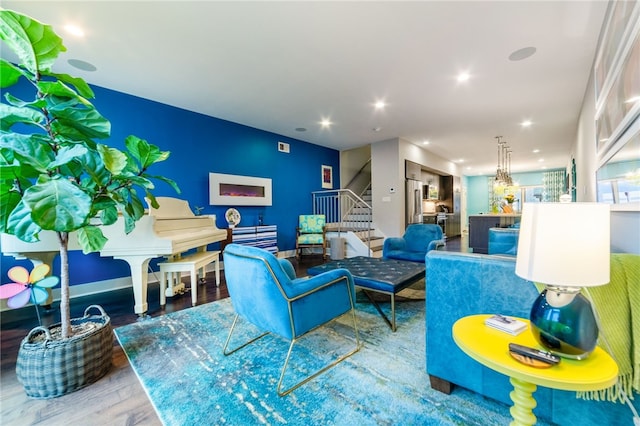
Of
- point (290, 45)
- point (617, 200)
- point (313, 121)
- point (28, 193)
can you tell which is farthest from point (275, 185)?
point (617, 200)

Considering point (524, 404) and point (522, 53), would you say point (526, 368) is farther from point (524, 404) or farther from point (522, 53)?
point (522, 53)

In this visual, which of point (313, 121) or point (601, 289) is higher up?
point (313, 121)

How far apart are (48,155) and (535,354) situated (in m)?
2.46

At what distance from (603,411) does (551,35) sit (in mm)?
3240

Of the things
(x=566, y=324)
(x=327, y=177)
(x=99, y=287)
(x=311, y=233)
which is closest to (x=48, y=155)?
(x=566, y=324)

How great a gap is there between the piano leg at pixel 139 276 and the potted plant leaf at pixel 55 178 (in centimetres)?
71

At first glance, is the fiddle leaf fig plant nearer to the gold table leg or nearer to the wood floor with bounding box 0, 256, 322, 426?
the wood floor with bounding box 0, 256, 322, 426

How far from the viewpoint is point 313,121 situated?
5.05 meters

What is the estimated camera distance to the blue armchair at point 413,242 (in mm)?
3859

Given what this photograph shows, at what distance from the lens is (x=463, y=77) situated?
337 cm

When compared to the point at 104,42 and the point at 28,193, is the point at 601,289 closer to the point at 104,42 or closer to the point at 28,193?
the point at 28,193

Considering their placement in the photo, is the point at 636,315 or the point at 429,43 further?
the point at 429,43

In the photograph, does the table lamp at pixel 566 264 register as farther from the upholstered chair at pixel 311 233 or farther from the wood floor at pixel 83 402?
the upholstered chair at pixel 311 233

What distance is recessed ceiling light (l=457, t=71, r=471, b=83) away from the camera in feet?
10.7
